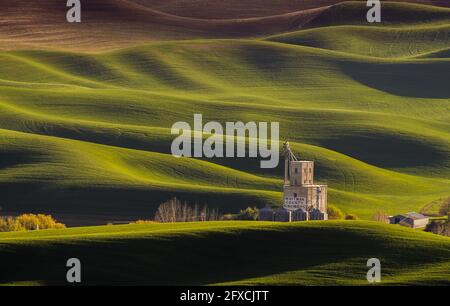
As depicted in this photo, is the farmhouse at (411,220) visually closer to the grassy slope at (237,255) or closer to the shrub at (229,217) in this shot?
the shrub at (229,217)

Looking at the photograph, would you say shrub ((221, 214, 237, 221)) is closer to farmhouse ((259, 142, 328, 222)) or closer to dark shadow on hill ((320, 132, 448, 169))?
farmhouse ((259, 142, 328, 222))

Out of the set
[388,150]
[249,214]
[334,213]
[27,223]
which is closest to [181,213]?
[249,214]

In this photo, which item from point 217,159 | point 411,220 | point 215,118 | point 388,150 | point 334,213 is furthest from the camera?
point 215,118

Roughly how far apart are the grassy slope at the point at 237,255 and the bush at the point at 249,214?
22295mm

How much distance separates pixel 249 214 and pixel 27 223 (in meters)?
14.0

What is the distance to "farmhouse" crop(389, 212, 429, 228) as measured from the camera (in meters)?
101

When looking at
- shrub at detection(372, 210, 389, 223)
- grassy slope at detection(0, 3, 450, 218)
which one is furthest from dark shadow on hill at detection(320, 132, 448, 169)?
shrub at detection(372, 210, 389, 223)

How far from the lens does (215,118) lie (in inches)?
6043

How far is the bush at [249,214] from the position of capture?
4065 inches

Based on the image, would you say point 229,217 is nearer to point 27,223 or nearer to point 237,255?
point 27,223

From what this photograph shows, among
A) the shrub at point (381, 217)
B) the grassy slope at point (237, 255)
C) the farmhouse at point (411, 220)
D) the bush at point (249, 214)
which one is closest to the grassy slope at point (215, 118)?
the shrub at point (381, 217)

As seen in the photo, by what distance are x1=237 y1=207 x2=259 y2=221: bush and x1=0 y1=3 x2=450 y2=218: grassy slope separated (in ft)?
17.9

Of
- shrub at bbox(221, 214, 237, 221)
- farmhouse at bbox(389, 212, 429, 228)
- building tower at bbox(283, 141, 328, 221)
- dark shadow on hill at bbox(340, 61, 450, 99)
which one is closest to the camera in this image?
building tower at bbox(283, 141, 328, 221)
